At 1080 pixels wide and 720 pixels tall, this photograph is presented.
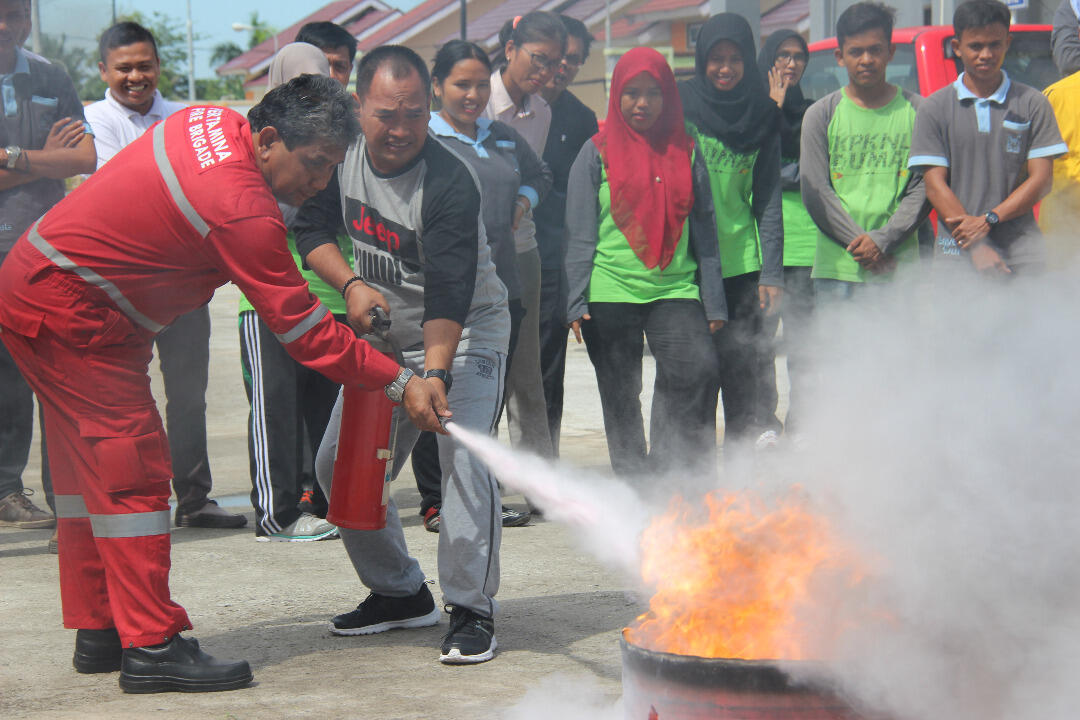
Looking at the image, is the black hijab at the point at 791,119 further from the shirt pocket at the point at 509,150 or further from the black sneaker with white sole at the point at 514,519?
the black sneaker with white sole at the point at 514,519

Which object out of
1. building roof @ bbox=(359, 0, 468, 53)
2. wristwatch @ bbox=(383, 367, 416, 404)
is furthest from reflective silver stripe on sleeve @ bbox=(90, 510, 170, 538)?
building roof @ bbox=(359, 0, 468, 53)

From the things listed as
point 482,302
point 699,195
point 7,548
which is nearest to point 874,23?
point 699,195

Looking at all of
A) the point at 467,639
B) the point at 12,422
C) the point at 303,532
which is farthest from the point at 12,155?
the point at 467,639

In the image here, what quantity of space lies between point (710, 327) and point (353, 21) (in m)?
53.9

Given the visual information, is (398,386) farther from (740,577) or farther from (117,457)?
(740,577)

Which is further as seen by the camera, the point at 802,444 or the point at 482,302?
the point at 802,444

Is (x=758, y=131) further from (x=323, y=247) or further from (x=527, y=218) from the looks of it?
(x=323, y=247)

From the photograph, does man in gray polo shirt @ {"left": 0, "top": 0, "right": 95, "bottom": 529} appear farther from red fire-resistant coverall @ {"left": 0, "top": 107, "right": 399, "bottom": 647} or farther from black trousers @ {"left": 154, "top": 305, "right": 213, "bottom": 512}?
red fire-resistant coverall @ {"left": 0, "top": 107, "right": 399, "bottom": 647}

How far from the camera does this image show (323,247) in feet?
15.0

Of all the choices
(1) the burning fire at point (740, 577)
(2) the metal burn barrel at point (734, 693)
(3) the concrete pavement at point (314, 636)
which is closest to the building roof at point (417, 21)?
(3) the concrete pavement at point (314, 636)

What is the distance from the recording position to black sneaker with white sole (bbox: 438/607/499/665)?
13.7 feet

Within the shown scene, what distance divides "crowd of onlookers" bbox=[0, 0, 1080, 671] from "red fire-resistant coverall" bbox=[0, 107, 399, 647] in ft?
4.03

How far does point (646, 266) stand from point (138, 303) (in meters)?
2.41

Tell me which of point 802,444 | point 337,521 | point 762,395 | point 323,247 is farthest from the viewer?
point 762,395
